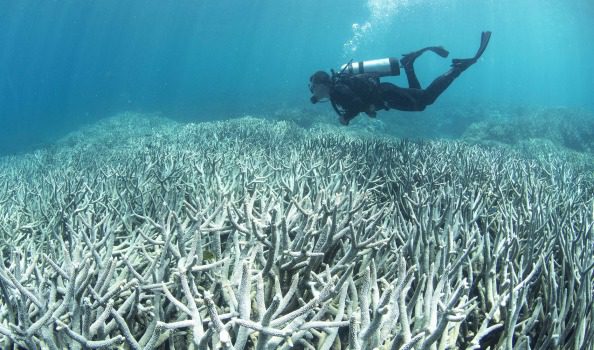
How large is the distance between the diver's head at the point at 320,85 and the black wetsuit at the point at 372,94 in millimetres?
169

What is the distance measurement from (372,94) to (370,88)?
0.56 feet

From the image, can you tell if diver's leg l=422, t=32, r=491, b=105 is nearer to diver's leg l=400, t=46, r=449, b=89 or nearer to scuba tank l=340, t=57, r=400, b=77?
diver's leg l=400, t=46, r=449, b=89

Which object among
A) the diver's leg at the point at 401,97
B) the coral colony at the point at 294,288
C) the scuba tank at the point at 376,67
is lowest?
the coral colony at the point at 294,288

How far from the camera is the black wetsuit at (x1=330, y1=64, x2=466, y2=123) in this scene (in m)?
6.96

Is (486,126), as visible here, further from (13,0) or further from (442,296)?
(13,0)

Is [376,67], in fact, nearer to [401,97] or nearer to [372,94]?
[372,94]

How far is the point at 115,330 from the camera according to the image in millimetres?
1698

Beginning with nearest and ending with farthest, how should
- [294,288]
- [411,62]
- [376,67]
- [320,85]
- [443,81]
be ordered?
1. [294,288]
2. [320,85]
3. [376,67]
4. [443,81]
5. [411,62]

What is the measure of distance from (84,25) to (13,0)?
39.3 m

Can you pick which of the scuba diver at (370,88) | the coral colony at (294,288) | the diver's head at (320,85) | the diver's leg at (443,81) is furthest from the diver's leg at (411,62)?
the coral colony at (294,288)

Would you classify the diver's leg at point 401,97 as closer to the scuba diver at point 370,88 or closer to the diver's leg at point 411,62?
the scuba diver at point 370,88

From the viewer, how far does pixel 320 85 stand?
23.1 ft

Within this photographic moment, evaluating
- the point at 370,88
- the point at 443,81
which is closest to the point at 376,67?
the point at 370,88

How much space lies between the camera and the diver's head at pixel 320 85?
699 centimetres
